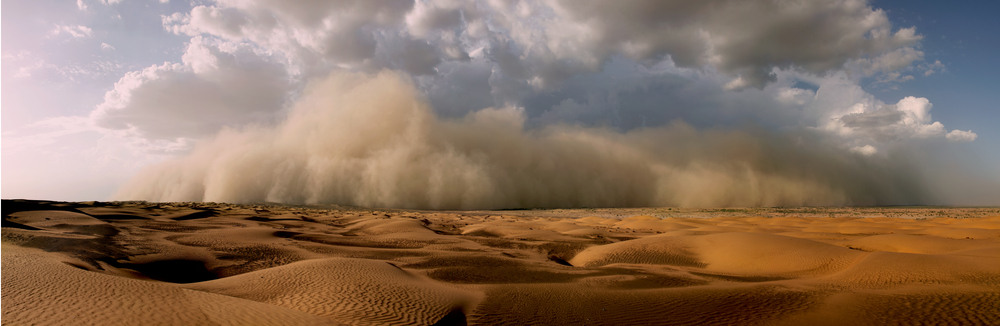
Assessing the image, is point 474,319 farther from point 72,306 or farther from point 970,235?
point 970,235

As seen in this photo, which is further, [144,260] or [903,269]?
[144,260]

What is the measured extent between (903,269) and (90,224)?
1404 centimetres

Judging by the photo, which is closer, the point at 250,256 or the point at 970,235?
the point at 250,256

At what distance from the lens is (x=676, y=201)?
5684 centimetres

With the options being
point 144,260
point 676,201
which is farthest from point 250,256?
point 676,201

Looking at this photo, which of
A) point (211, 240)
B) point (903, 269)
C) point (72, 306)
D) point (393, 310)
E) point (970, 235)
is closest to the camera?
point (72, 306)

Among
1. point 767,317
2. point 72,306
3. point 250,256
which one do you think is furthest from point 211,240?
point 767,317

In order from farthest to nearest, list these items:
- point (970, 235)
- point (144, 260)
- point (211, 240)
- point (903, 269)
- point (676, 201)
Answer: point (676, 201) < point (970, 235) < point (211, 240) < point (144, 260) < point (903, 269)

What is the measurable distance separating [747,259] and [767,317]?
13.6 ft

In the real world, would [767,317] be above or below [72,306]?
below

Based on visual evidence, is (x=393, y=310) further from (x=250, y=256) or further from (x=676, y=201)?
(x=676, y=201)

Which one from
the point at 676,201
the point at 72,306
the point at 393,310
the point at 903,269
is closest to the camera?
the point at 72,306

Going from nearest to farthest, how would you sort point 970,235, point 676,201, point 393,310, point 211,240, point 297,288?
point 393,310 < point 297,288 < point 211,240 < point 970,235 < point 676,201

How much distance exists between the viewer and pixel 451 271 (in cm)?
636
